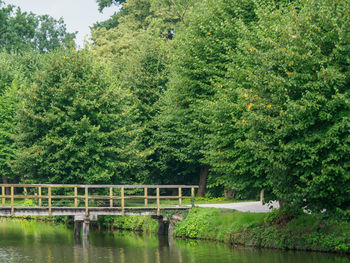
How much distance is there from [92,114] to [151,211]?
31.6ft

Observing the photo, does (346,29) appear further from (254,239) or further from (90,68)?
(90,68)

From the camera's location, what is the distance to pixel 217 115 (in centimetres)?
3034

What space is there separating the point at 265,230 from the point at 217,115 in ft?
21.2

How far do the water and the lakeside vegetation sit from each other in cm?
134

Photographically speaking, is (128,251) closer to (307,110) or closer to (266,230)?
(266,230)

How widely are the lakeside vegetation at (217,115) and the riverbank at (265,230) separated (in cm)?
7

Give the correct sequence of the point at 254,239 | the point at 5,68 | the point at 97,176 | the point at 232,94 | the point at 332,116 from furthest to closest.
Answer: the point at 5,68
the point at 97,176
the point at 232,94
the point at 254,239
the point at 332,116

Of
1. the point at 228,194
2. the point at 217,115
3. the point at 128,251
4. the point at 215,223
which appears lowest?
the point at 128,251

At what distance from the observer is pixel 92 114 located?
4075 cm

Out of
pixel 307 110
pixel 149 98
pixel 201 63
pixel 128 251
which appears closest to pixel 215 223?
pixel 128 251

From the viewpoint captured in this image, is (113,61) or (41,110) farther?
(113,61)

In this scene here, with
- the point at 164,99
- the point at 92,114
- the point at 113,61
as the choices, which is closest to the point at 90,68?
the point at 92,114

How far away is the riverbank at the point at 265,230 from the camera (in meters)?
25.0

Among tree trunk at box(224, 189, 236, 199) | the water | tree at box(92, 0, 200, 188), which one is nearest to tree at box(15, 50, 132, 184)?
tree at box(92, 0, 200, 188)
